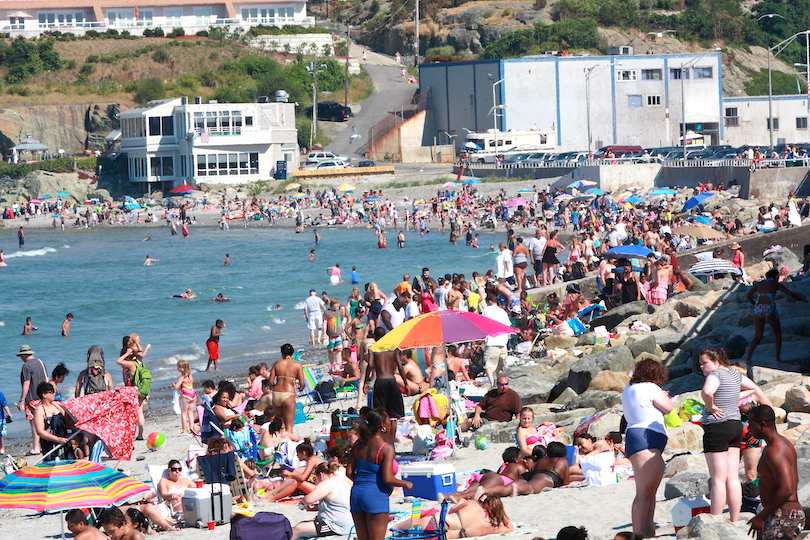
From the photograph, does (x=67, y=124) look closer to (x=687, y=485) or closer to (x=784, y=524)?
(x=687, y=485)

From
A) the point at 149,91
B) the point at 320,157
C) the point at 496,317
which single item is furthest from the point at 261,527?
the point at 149,91

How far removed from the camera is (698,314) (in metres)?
15.4

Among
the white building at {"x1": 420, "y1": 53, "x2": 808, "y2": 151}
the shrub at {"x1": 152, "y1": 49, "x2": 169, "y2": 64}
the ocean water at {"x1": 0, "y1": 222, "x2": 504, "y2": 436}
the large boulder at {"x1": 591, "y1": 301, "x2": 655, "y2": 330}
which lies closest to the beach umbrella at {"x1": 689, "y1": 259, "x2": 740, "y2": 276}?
the large boulder at {"x1": 591, "y1": 301, "x2": 655, "y2": 330}

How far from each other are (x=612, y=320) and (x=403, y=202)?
127 ft

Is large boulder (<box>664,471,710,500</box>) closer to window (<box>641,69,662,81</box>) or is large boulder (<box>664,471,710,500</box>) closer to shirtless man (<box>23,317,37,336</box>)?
shirtless man (<box>23,317,37,336</box>)

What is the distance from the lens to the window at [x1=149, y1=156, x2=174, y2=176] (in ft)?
219

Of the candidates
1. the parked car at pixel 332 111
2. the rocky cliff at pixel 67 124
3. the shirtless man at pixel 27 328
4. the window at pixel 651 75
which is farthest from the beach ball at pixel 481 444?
the rocky cliff at pixel 67 124

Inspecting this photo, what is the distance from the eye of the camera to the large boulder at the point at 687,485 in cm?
729

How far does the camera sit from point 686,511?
6781 mm

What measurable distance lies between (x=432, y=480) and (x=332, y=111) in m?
67.2

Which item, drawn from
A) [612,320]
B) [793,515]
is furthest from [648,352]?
[793,515]

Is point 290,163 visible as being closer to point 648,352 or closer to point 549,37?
point 549,37

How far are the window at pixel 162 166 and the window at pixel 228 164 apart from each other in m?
3.06

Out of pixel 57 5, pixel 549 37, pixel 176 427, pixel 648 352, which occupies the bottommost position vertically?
pixel 176 427
